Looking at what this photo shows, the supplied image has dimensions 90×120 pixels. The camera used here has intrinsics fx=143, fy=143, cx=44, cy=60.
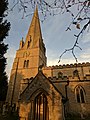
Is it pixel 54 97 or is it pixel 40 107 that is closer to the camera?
pixel 54 97

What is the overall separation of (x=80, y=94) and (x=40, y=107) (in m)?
5.20

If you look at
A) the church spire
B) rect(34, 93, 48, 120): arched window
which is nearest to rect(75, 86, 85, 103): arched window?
rect(34, 93, 48, 120): arched window

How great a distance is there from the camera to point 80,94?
1719 cm

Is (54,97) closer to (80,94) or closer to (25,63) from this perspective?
(80,94)

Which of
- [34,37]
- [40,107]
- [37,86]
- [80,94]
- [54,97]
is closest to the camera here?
[54,97]

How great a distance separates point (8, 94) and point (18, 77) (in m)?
4.66

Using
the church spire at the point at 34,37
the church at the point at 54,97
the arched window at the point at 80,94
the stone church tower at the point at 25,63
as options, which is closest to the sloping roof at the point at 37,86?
the church at the point at 54,97

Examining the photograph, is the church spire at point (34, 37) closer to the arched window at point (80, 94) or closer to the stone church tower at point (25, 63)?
the stone church tower at point (25, 63)

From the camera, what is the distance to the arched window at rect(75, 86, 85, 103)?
17.0 meters

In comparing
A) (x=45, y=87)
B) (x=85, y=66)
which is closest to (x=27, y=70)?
(x=85, y=66)

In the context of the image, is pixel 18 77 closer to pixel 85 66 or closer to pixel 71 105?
pixel 85 66

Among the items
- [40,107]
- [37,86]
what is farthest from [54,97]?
[40,107]

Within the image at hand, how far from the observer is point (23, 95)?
14578 mm

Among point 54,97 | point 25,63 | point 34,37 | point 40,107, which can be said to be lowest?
point 40,107
